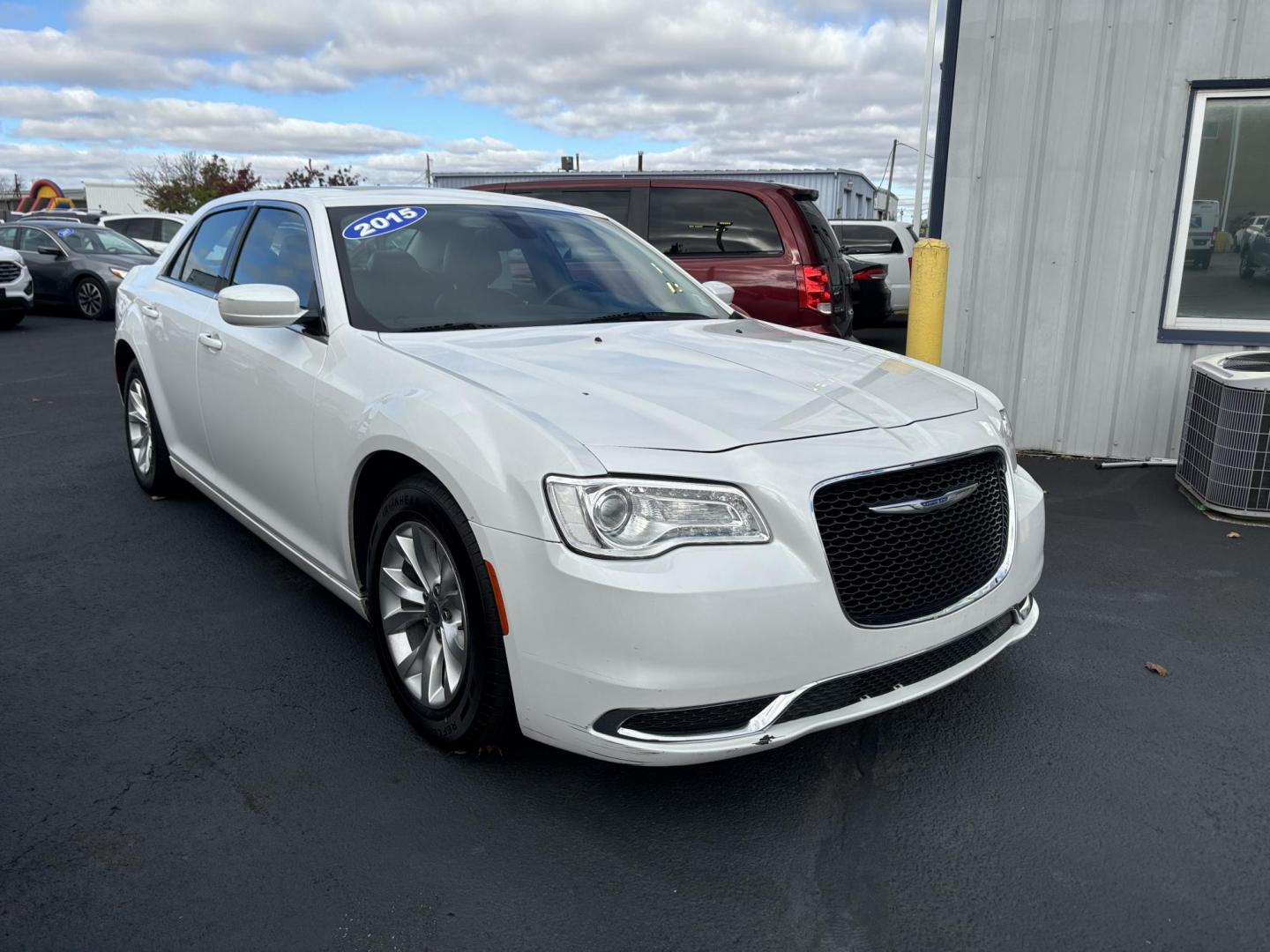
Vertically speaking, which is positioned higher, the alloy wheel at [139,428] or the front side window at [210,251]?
the front side window at [210,251]

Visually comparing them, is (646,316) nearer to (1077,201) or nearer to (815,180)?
(1077,201)

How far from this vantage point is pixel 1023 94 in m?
6.58

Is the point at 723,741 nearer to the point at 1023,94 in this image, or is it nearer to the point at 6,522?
the point at 6,522

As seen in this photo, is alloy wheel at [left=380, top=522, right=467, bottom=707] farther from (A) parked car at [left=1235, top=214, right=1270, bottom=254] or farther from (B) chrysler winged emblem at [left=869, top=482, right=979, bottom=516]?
(A) parked car at [left=1235, top=214, right=1270, bottom=254]

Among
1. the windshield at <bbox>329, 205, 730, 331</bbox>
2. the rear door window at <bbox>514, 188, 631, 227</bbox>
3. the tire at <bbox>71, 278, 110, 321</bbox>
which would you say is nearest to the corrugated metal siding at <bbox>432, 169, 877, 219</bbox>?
the tire at <bbox>71, 278, 110, 321</bbox>

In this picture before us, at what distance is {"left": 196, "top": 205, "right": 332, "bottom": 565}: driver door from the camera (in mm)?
3496

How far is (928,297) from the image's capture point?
6.75 metres

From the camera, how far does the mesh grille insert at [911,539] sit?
2531mm

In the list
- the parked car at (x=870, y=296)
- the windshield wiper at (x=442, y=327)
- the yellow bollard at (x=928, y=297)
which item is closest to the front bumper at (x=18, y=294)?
the parked car at (x=870, y=296)

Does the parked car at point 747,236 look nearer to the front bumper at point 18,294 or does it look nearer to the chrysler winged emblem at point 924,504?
the chrysler winged emblem at point 924,504

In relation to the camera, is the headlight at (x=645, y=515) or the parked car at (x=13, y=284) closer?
Answer: the headlight at (x=645, y=515)

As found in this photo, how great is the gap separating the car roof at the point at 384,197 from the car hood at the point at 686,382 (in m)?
0.91

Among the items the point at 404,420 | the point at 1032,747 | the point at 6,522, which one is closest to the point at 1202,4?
the point at 1032,747

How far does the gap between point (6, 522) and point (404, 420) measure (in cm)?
361
